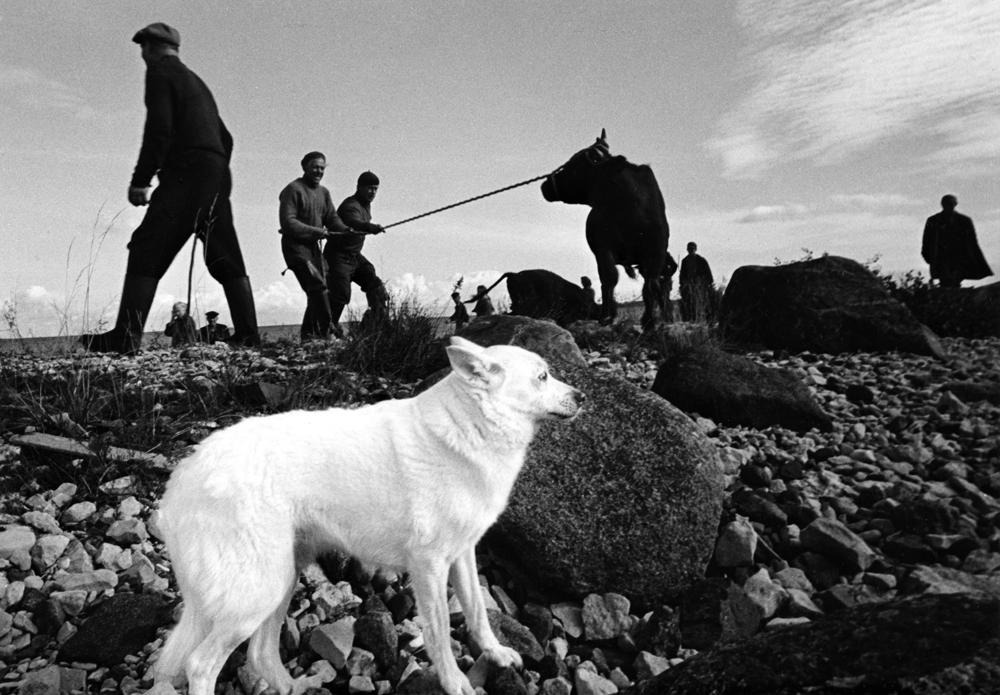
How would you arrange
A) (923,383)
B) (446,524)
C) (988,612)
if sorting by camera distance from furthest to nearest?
(923,383) → (446,524) → (988,612)

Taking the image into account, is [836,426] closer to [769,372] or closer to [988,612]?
[769,372]

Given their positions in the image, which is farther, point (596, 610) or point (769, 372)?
point (769, 372)

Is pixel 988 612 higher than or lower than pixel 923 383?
lower

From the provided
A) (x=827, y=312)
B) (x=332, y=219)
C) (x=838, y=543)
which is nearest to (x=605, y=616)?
(x=838, y=543)

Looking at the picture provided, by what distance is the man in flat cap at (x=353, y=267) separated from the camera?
6.35 meters

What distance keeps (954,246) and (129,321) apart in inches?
209

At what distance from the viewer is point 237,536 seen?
240cm

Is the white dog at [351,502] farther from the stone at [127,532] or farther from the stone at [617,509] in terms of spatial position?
the stone at [127,532]

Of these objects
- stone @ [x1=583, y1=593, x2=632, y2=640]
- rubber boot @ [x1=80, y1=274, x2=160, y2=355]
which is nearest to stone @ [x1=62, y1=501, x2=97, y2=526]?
rubber boot @ [x1=80, y1=274, x2=160, y2=355]

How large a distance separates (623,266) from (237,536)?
6183mm

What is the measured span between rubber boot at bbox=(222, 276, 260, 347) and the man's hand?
30.5 inches

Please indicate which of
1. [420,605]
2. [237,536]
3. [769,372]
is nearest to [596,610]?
[420,605]

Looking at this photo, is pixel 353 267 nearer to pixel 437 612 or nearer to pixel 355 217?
pixel 355 217

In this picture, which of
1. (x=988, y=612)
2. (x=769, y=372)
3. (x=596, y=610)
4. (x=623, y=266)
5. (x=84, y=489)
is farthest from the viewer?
(x=623, y=266)
